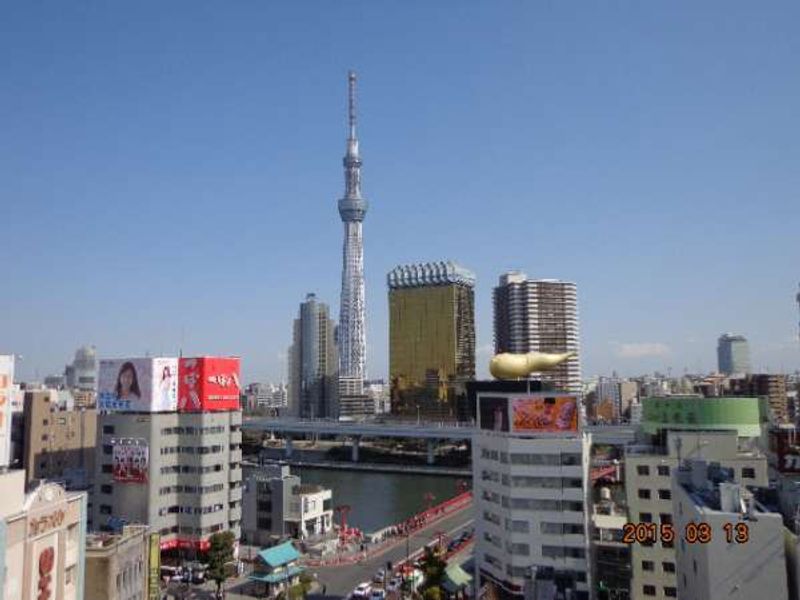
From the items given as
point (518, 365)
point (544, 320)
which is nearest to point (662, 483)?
point (518, 365)

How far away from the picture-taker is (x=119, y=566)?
24.9m

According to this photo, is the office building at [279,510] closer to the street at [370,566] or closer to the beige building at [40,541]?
the street at [370,566]

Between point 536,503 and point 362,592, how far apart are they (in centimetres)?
973

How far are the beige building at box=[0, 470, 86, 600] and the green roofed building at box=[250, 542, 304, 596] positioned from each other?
1386 centimetres

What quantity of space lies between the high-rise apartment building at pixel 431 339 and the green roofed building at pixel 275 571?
104450mm

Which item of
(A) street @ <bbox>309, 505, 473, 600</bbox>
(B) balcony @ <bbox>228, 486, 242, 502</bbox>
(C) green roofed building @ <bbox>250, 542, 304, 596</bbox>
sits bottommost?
(A) street @ <bbox>309, 505, 473, 600</bbox>

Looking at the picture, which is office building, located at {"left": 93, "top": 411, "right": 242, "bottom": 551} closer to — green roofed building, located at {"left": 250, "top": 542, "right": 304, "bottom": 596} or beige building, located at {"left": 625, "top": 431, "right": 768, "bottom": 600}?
green roofed building, located at {"left": 250, "top": 542, "right": 304, "bottom": 596}

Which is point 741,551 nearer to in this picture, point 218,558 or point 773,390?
point 218,558

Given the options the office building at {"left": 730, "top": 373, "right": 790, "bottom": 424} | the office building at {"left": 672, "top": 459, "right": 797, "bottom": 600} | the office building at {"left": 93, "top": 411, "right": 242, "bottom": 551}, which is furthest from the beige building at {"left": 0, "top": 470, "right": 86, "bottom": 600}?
the office building at {"left": 730, "top": 373, "right": 790, "bottom": 424}

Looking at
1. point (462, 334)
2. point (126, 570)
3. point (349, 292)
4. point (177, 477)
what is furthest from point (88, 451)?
point (349, 292)

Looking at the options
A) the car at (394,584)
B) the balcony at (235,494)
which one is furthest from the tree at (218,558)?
the balcony at (235,494)

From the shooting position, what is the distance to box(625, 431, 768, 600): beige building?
3322cm

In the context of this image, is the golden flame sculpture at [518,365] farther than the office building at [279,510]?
No

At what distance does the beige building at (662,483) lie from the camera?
33.2 m
